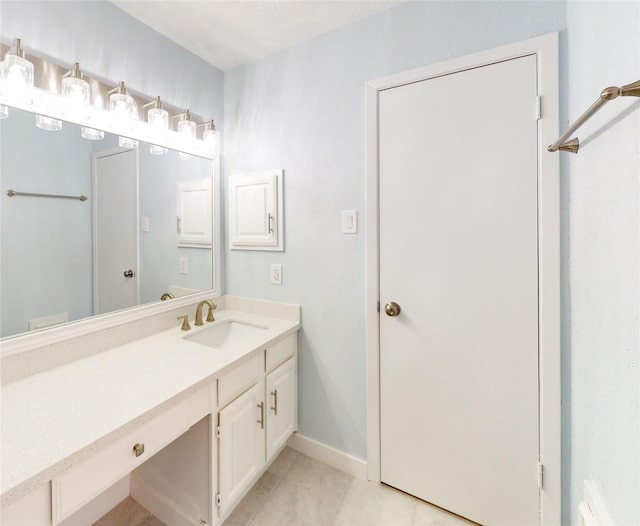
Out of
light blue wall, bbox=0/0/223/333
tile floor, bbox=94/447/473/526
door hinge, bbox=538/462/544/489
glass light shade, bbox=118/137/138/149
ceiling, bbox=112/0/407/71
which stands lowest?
tile floor, bbox=94/447/473/526

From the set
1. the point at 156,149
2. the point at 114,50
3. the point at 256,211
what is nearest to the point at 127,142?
the point at 156,149

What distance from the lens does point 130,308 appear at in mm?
1495

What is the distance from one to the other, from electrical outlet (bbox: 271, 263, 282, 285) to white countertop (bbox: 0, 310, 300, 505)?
0.42 m

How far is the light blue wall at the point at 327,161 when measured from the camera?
1.44 meters

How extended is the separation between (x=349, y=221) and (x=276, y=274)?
0.57 metres

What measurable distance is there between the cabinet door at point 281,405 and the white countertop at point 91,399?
0.86ft

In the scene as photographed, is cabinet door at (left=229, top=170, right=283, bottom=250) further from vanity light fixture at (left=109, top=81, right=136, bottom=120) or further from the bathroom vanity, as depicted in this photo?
vanity light fixture at (left=109, top=81, right=136, bottom=120)

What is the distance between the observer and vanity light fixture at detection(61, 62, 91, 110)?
3.93 ft

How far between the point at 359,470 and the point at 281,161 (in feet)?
5.90

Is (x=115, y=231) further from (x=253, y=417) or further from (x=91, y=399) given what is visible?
(x=253, y=417)

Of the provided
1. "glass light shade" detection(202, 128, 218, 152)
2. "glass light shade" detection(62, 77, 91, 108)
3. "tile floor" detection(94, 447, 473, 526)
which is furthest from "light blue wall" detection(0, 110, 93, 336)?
"tile floor" detection(94, 447, 473, 526)

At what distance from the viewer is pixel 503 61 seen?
122 cm

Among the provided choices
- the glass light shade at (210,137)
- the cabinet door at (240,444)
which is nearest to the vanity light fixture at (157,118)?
the glass light shade at (210,137)

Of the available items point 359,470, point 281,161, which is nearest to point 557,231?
point 281,161
